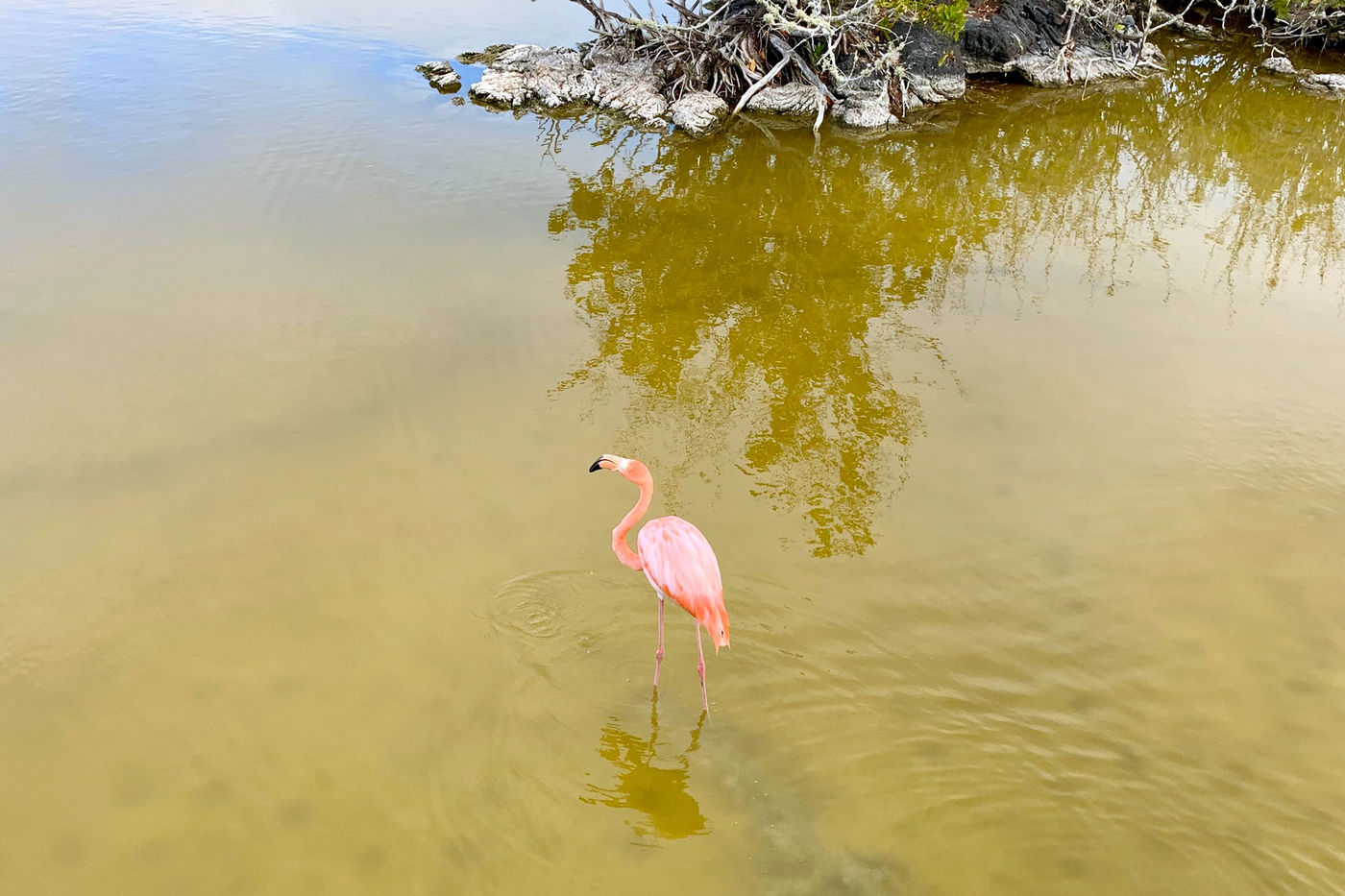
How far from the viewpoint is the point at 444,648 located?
14.4 ft

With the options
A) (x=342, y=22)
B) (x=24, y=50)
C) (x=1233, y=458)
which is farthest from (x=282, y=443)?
(x=342, y=22)

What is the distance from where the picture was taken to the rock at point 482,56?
13.3 m

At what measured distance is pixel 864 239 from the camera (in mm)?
8547

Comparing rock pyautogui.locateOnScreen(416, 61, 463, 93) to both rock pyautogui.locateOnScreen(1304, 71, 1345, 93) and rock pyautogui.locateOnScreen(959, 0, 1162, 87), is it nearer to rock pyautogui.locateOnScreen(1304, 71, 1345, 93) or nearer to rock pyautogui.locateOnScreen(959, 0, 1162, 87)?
rock pyautogui.locateOnScreen(959, 0, 1162, 87)

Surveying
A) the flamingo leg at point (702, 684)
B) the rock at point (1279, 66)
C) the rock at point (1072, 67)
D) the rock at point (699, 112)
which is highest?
the rock at point (1279, 66)

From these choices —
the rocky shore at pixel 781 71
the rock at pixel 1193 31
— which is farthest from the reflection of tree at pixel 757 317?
the rock at pixel 1193 31

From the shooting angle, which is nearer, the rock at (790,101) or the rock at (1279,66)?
the rock at (790,101)

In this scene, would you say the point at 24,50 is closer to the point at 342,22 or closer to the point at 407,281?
the point at 342,22

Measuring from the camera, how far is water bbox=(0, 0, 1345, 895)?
3691mm

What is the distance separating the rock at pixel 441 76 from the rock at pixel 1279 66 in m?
12.5

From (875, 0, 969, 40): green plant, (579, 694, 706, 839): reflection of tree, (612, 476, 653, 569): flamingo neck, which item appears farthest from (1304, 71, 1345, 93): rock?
(579, 694, 706, 839): reflection of tree

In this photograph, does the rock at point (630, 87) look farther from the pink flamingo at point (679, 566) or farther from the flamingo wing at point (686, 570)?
the flamingo wing at point (686, 570)

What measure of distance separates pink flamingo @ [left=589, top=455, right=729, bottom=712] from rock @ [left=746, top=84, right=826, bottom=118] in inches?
349

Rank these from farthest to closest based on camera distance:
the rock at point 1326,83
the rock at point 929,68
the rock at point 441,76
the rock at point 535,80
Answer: the rock at point 1326,83 < the rock at point 929,68 < the rock at point 441,76 < the rock at point 535,80
